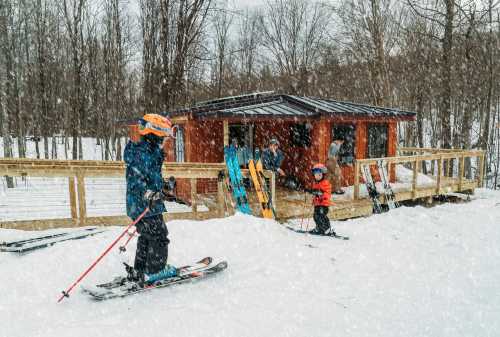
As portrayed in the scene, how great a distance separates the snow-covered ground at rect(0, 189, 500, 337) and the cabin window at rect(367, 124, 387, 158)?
625 cm

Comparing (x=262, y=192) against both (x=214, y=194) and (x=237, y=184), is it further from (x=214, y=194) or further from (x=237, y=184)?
(x=214, y=194)

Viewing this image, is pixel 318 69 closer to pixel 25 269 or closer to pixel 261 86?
pixel 261 86

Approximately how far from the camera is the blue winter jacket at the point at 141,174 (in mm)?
3733

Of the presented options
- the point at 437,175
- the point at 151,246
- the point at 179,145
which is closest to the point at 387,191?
the point at 437,175

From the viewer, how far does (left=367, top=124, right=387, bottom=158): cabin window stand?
40.8ft

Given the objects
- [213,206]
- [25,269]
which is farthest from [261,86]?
[25,269]

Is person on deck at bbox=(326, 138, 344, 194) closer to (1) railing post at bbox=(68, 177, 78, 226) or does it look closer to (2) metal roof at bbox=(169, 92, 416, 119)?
(2) metal roof at bbox=(169, 92, 416, 119)

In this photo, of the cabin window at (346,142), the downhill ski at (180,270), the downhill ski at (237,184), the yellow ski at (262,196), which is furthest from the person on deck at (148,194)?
the cabin window at (346,142)

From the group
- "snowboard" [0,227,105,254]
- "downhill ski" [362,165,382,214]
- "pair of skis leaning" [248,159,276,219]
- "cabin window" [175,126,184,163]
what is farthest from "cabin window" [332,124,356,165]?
"snowboard" [0,227,105,254]

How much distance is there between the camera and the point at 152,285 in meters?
3.89

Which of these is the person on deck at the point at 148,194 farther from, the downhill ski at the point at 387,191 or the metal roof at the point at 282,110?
the downhill ski at the point at 387,191

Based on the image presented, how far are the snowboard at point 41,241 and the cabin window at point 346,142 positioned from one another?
331 inches

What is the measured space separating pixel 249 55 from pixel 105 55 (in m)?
15.0

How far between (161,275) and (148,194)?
1027mm
